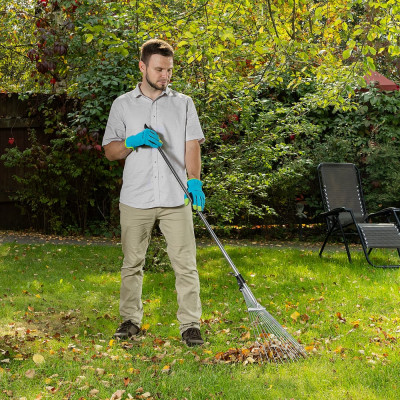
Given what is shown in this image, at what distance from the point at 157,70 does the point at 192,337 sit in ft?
5.33

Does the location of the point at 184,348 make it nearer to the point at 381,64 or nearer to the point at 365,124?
the point at 365,124

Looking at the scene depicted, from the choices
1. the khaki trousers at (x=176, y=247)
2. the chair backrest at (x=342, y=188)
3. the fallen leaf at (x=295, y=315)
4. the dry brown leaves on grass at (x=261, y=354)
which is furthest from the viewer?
the chair backrest at (x=342, y=188)

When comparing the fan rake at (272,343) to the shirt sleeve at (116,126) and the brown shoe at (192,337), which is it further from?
the shirt sleeve at (116,126)

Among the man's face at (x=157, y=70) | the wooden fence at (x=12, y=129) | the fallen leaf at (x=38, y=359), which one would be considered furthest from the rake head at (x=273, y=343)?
A: the wooden fence at (x=12, y=129)

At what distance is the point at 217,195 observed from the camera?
627cm

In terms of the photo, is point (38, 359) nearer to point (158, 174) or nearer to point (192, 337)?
point (192, 337)

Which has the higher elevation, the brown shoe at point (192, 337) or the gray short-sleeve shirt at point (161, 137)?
the gray short-sleeve shirt at point (161, 137)

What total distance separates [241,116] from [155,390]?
12.8 feet

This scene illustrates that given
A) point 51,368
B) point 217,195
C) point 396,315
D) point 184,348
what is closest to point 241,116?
point 217,195

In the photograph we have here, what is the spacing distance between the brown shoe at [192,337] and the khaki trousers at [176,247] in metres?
0.03

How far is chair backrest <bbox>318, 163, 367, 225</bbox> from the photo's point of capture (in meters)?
7.27

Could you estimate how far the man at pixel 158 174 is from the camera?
12.3ft

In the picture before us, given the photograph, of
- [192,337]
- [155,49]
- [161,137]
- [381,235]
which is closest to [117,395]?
[192,337]

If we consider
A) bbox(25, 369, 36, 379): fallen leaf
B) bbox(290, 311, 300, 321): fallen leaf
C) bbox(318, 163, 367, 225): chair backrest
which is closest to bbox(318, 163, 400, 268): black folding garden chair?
bbox(318, 163, 367, 225): chair backrest
